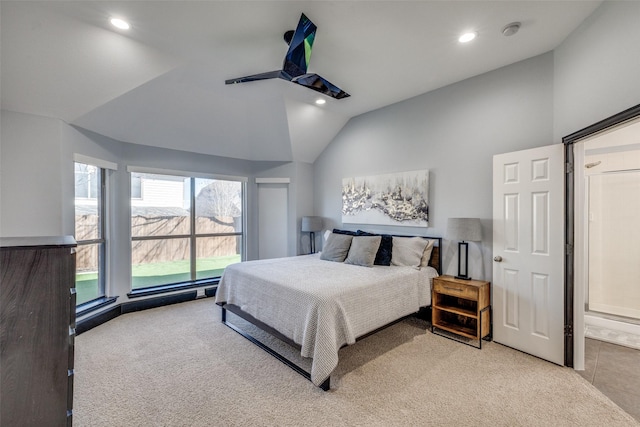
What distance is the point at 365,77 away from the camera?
3484mm

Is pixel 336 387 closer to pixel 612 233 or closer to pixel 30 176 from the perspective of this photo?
pixel 30 176

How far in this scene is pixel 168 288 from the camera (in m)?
4.54

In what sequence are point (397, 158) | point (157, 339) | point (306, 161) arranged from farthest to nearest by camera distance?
point (306, 161) < point (397, 158) < point (157, 339)

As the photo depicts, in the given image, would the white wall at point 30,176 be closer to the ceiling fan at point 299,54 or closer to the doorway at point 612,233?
the ceiling fan at point 299,54

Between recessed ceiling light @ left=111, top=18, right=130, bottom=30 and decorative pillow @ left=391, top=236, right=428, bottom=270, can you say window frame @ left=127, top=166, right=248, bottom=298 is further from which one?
decorative pillow @ left=391, top=236, right=428, bottom=270

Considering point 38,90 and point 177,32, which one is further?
point 38,90

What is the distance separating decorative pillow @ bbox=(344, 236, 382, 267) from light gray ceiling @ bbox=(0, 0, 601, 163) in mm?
2081

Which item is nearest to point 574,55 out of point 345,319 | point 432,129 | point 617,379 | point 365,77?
point 432,129

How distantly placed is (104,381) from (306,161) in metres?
4.30

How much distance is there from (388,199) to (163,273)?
4.08 metres

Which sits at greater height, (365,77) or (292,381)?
(365,77)

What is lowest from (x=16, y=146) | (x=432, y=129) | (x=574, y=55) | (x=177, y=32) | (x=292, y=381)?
(x=292, y=381)

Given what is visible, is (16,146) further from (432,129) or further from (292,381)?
(432,129)

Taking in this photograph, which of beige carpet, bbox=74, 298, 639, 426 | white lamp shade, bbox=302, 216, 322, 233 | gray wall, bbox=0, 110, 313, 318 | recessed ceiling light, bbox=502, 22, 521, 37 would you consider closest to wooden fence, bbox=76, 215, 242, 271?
gray wall, bbox=0, 110, 313, 318
